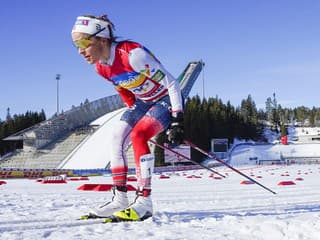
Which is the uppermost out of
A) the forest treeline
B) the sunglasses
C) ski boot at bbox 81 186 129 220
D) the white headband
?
the forest treeline

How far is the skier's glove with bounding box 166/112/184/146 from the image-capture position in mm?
4004

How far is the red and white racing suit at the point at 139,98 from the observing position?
4.05 m

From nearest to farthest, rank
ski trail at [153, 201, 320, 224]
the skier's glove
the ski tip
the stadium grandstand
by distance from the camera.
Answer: the ski tip
ski trail at [153, 201, 320, 224]
the skier's glove
the stadium grandstand

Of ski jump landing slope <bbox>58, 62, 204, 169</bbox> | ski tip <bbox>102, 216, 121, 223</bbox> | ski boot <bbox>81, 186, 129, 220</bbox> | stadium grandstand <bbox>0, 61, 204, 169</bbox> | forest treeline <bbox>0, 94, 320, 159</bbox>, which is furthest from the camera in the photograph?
forest treeline <bbox>0, 94, 320, 159</bbox>

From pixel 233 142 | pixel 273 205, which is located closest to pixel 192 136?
pixel 233 142

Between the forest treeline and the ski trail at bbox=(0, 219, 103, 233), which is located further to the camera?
the forest treeline

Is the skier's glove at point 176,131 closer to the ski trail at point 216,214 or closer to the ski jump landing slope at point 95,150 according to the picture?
the ski trail at point 216,214

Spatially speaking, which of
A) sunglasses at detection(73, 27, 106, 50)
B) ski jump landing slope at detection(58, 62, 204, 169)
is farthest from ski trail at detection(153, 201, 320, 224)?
ski jump landing slope at detection(58, 62, 204, 169)

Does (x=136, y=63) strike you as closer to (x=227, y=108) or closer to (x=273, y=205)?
A: (x=273, y=205)

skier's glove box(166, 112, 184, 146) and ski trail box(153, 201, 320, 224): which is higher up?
skier's glove box(166, 112, 184, 146)

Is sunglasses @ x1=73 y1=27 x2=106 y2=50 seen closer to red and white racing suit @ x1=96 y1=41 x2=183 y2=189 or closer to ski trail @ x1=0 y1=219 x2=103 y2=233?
red and white racing suit @ x1=96 y1=41 x2=183 y2=189

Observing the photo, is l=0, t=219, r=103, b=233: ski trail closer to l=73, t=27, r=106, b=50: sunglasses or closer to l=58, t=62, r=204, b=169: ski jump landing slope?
l=73, t=27, r=106, b=50: sunglasses

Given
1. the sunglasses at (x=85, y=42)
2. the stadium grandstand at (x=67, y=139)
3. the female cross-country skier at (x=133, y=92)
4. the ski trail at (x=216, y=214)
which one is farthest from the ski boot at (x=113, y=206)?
the stadium grandstand at (x=67, y=139)

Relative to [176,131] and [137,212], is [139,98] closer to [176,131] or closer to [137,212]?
[176,131]
